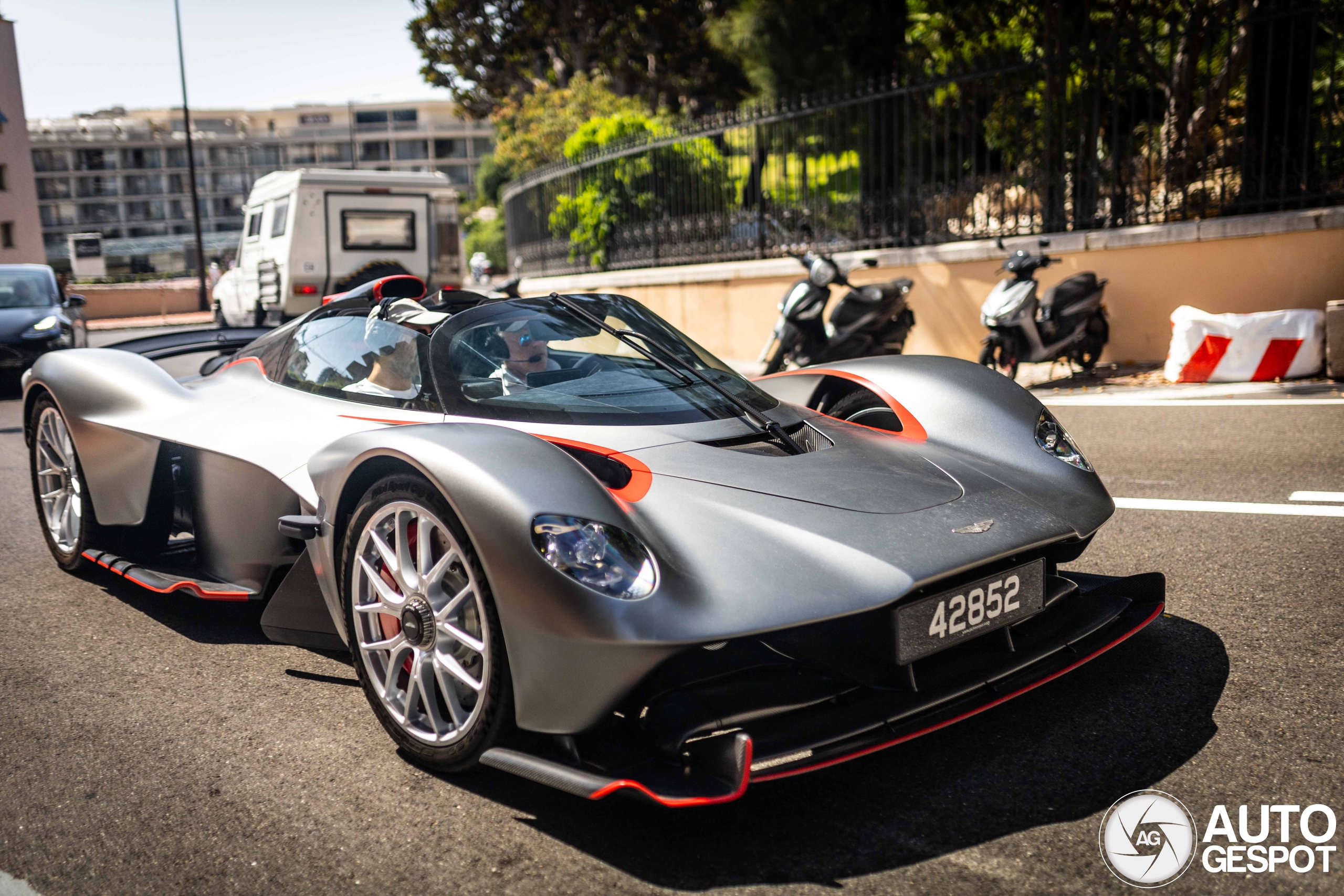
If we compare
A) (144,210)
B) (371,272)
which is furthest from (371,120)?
(371,272)

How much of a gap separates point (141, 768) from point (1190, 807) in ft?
7.90

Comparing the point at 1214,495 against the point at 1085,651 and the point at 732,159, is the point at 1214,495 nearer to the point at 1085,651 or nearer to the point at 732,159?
the point at 1085,651

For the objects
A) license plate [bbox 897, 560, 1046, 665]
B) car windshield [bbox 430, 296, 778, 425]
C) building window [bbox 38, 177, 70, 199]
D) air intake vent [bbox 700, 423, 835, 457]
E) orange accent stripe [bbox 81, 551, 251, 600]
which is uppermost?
building window [bbox 38, 177, 70, 199]

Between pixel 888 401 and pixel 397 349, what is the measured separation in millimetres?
1576

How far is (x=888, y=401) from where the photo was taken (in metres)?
3.54

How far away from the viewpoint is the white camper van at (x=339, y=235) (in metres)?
16.6

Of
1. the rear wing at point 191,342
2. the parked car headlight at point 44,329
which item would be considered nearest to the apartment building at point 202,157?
the parked car headlight at point 44,329

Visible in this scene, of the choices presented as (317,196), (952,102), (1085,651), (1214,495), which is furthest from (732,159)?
(1085,651)

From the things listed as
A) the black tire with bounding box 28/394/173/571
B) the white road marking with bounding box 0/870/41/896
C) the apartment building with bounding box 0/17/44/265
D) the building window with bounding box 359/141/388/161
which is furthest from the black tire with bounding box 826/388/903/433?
the building window with bounding box 359/141/388/161

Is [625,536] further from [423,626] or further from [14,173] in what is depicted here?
[14,173]

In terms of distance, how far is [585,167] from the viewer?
14.7 meters

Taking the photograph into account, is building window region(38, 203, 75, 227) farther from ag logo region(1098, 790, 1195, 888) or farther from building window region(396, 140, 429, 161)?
ag logo region(1098, 790, 1195, 888)

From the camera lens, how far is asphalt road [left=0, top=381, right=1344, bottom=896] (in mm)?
2088

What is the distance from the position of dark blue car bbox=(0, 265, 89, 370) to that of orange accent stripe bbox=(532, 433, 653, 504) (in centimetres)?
1053
